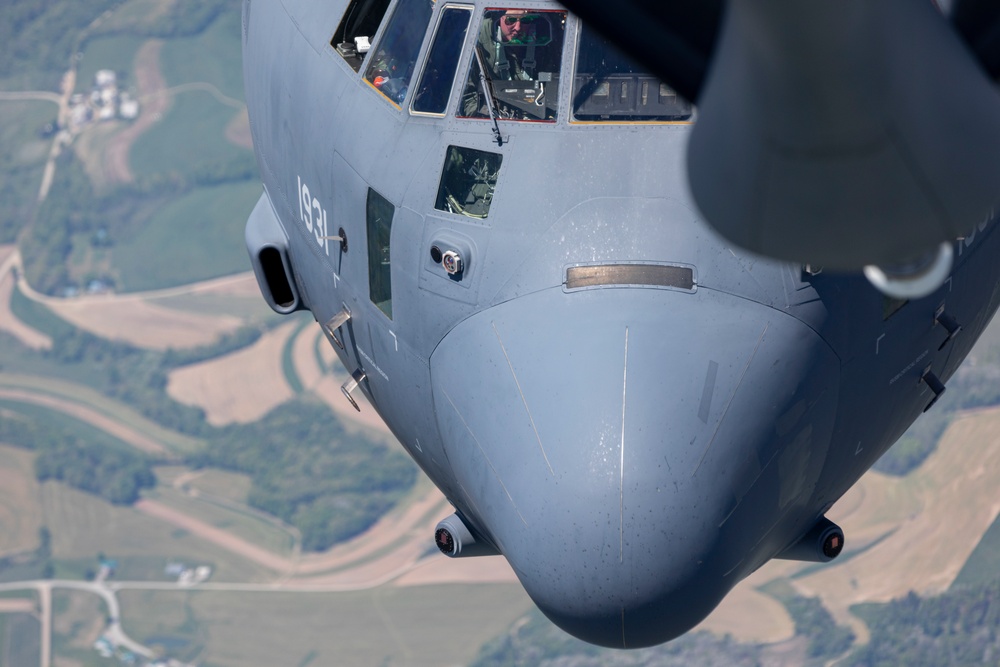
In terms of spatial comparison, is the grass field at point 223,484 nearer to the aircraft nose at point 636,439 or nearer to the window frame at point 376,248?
the window frame at point 376,248

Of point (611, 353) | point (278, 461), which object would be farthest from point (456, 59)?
point (278, 461)

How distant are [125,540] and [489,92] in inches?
6790

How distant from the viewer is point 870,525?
153 metres

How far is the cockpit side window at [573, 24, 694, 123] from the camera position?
15.8 m

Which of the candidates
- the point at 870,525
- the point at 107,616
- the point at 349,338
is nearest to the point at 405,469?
the point at 107,616

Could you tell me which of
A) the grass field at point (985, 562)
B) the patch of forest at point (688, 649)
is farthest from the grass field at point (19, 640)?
the grass field at point (985, 562)

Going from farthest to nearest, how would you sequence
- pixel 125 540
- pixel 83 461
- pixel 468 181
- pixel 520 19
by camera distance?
1. pixel 83 461
2. pixel 125 540
3. pixel 468 181
4. pixel 520 19

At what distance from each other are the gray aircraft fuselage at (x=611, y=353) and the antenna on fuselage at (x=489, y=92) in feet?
0.30

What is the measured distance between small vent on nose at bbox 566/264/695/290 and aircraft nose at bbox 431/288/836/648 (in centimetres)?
11

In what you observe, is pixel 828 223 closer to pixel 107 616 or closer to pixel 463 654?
pixel 463 654

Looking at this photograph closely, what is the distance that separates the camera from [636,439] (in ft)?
48.5

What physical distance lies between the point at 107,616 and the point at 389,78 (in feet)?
521

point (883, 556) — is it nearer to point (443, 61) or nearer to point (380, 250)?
point (380, 250)

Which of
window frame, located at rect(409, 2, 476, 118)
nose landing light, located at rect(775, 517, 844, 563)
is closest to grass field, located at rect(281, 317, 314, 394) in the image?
nose landing light, located at rect(775, 517, 844, 563)
